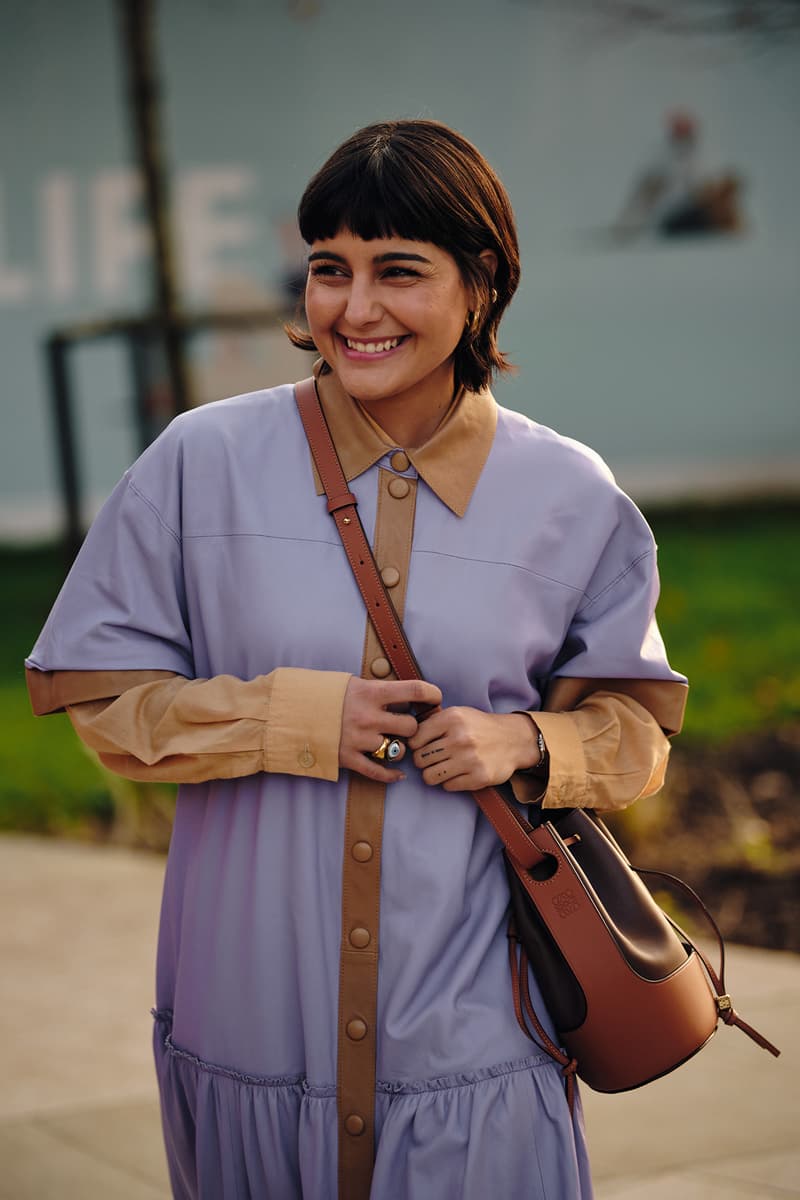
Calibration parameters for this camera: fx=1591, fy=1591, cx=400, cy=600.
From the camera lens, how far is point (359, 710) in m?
2.19

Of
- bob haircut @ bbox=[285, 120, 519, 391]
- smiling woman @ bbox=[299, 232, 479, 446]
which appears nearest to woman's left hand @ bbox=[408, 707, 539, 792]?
smiling woman @ bbox=[299, 232, 479, 446]

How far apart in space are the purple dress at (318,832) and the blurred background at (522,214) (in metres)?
5.23

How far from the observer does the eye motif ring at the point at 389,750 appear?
2194mm

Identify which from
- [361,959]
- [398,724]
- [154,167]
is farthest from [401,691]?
[154,167]

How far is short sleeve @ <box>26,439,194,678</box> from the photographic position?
2279 millimetres

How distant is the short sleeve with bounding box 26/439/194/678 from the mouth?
308mm

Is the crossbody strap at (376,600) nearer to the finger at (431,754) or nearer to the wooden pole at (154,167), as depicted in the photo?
the finger at (431,754)

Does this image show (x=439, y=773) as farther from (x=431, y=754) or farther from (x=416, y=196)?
(x=416, y=196)

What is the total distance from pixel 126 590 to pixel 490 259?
0.72m

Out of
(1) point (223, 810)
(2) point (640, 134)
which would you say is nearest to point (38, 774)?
(2) point (640, 134)

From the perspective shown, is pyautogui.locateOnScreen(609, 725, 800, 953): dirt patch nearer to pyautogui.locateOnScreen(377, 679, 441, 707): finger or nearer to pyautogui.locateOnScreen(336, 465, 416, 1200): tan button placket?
pyautogui.locateOnScreen(336, 465, 416, 1200): tan button placket

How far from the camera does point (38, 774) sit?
7.25 meters

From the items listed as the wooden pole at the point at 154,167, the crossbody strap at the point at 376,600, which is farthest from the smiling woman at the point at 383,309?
the wooden pole at the point at 154,167

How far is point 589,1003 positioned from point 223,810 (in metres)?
0.60
